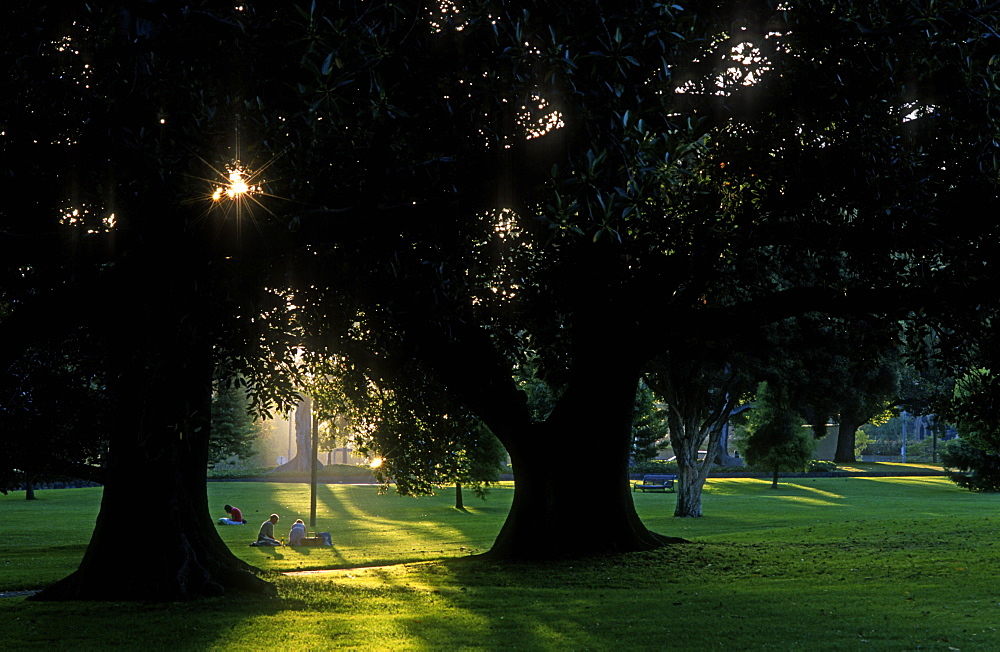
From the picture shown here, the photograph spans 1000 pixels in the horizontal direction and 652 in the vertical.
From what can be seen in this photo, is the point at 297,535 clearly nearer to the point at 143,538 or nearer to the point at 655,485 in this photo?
the point at 143,538

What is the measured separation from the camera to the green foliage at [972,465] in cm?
4731

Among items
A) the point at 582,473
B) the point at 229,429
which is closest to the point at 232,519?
the point at 582,473

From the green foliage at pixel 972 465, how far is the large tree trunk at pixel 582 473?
34.2m

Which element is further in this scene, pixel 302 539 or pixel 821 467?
pixel 821 467

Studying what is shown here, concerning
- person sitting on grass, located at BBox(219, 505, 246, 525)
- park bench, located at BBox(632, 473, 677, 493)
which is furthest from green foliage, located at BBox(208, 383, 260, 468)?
park bench, located at BBox(632, 473, 677, 493)

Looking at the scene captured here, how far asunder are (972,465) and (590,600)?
137ft

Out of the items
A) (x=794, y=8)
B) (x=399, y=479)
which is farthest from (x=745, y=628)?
(x=399, y=479)

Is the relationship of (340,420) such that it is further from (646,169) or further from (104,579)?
(646,169)

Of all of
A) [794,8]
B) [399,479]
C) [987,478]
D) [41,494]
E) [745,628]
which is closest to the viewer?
[794,8]

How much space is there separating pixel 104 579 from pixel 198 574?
1.32 metres

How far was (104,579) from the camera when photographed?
14312 millimetres

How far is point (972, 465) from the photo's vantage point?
1914 inches

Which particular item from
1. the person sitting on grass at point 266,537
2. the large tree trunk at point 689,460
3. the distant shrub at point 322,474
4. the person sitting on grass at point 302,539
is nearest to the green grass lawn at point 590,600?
the person sitting on grass at point 302,539

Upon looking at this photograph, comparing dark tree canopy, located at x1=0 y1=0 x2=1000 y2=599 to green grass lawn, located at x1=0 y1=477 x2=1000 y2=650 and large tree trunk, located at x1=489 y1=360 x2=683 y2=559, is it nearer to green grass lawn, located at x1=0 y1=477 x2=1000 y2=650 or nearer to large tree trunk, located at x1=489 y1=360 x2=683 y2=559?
green grass lawn, located at x1=0 y1=477 x2=1000 y2=650
